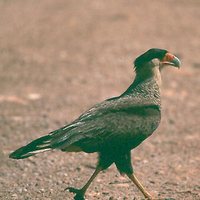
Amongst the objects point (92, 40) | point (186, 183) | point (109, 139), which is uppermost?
point (92, 40)

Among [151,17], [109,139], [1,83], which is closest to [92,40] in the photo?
[151,17]

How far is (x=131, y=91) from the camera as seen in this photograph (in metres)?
7.50

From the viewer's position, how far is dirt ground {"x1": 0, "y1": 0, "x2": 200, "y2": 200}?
8375 millimetres

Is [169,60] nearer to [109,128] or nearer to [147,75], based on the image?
[147,75]


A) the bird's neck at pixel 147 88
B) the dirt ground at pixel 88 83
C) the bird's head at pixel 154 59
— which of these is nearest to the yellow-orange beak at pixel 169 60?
the bird's head at pixel 154 59

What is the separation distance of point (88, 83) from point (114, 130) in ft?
21.9

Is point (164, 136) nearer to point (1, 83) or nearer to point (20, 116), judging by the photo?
point (20, 116)

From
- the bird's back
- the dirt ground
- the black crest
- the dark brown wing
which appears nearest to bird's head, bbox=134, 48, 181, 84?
the black crest

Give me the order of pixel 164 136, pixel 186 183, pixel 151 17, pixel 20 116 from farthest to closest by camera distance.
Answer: pixel 151 17 < pixel 20 116 < pixel 164 136 < pixel 186 183

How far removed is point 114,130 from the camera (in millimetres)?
6992

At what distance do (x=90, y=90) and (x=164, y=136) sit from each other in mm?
2888

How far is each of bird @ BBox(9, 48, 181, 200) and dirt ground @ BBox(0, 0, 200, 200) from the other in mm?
749

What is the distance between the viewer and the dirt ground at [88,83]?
27.5 feet

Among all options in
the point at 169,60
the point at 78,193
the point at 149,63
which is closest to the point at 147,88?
the point at 149,63
